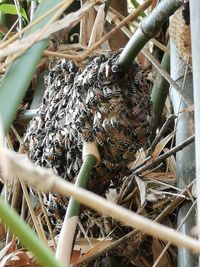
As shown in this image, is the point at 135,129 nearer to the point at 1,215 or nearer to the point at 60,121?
the point at 60,121

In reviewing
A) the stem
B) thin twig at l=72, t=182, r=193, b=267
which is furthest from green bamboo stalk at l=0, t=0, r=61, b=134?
thin twig at l=72, t=182, r=193, b=267

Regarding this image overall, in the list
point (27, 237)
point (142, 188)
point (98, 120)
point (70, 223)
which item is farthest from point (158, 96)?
point (27, 237)

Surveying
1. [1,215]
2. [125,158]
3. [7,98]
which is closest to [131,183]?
[125,158]

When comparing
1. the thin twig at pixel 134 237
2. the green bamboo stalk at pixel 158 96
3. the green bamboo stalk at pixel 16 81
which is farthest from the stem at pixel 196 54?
the green bamboo stalk at pixel 158 96

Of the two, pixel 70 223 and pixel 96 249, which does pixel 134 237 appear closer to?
pixel 96 249

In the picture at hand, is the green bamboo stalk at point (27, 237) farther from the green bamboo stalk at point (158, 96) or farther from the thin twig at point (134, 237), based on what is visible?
the green bamboo stalk at point (158, 96)

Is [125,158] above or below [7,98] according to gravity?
below
